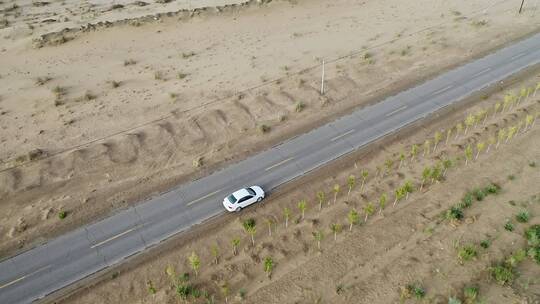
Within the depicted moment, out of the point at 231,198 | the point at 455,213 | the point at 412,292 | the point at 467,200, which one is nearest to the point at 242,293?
the point at 231,198

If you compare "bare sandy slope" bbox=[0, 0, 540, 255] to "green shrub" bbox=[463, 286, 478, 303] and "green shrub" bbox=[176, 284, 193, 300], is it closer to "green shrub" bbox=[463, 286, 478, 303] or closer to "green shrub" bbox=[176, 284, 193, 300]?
"green shrub" bbox=[176, 284, 193, 300]

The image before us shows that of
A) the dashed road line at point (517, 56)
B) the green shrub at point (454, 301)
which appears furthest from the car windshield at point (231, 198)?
the dashed road line at point (517, 56)

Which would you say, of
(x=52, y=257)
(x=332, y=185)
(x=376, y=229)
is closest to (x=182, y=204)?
(x=52, y=257)

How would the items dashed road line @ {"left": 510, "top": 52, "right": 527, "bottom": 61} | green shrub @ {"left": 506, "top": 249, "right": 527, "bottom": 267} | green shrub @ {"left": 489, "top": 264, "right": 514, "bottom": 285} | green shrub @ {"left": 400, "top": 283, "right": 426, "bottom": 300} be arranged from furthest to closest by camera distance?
dashed road line @ {"left": 510, "top": 52, "right": 527, "bottom": 61} < green shrub @ {"left": 506, "top": 249, "right": 527, "bottom": 267} < green shrub @ {"left": 489, "top": 264, "right": 514, "bottom": 285} < green shrub @ {"left": 400, "top": 283, "right": 426, "bottom": 300}

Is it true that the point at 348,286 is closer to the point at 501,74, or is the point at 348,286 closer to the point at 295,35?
the point at 501,74

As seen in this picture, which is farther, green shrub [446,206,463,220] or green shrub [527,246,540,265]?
green shrub [446,206,463,220]

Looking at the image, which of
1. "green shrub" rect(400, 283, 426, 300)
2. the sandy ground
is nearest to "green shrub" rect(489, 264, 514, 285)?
the sandy ground
